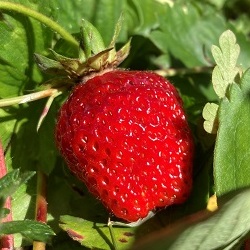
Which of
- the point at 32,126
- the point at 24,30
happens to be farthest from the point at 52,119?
the point at 24,30

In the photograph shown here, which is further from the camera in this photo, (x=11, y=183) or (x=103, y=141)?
(x=103, y=141)

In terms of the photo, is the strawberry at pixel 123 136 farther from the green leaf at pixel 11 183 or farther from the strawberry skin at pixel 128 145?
the green leaf at pixel 11 183

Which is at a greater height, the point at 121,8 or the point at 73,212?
the point at 121,8

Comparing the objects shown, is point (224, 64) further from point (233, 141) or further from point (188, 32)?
point (188, 32)

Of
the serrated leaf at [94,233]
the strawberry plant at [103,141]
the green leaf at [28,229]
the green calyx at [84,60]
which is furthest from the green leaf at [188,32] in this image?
the green leaf at [28,229]

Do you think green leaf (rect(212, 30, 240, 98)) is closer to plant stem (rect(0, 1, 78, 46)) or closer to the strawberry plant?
the strawberry plant

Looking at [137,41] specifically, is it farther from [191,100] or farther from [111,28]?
[191,100]

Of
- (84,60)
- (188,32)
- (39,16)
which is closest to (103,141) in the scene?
(84,60)
